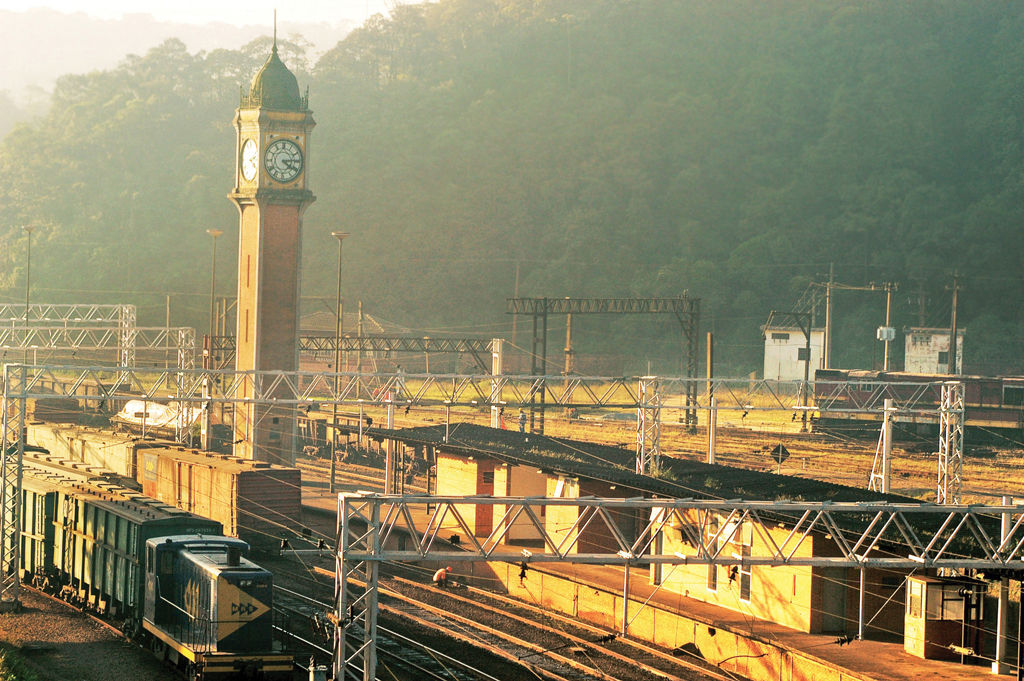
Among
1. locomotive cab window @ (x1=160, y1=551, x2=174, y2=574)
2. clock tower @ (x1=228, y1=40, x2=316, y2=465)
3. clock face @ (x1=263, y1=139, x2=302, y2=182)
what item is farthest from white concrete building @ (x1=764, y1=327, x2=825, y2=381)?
locomotive cab window @ (x1=160, y1=551, x2=174, y2=574)

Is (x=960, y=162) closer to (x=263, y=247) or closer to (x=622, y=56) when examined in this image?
(x=622, y=56)

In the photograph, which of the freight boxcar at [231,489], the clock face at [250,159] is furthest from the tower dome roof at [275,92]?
the freight boxcar at [231,489]

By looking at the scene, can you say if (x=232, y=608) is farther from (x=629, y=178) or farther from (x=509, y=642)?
(x=629, y=178)

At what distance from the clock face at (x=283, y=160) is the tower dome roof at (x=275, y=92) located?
1.56m

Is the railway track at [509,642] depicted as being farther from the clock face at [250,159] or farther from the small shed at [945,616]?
the clock face at [250,159]

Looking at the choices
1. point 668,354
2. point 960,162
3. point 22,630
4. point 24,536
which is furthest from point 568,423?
point 960,162

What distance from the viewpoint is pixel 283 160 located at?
161ft

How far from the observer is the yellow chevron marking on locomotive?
19.4 meters

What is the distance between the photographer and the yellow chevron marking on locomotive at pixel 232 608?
19.4 metres

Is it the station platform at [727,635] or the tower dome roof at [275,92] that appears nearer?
the station platform at [727,635]

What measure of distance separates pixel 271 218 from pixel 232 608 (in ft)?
103

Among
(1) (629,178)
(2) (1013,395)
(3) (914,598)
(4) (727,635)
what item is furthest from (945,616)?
(1) (629,178)

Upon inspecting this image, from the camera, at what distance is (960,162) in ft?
339

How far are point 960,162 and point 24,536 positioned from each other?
93.6m
